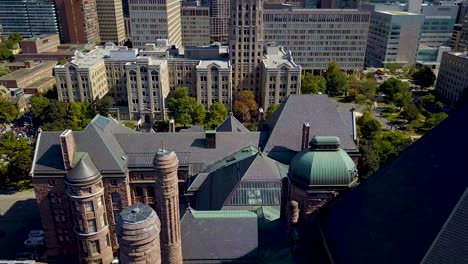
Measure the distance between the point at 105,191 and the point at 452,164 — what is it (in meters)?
46.3

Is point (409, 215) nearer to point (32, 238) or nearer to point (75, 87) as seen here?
point (32, 238)

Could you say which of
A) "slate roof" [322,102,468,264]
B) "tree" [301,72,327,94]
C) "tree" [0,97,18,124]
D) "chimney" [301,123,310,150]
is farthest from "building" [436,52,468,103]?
"tree" [0,97,18,124]

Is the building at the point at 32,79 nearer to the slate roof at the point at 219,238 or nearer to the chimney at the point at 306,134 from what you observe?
the chimney at the point at 306,134

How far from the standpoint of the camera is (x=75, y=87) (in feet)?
383

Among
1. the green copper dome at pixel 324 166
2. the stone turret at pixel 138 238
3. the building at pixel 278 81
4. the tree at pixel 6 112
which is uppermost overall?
the stone turret at pixel 138 238

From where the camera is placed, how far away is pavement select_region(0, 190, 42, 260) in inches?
2409

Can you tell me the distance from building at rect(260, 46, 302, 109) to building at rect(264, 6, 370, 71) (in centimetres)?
5406

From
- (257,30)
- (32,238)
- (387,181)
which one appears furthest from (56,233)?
(257,30)

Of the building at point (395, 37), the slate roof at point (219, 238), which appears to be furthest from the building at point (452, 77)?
the slate roof at point (219, 238)

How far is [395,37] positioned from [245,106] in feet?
341

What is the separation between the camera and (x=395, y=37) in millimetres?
177750

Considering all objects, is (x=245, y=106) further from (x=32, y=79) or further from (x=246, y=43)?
(x=32, y=79)

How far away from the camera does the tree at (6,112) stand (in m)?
111

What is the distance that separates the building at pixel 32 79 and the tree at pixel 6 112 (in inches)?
1165
